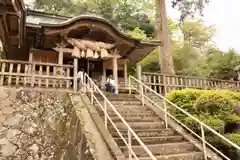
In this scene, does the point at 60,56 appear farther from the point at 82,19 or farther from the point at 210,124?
the point at 210,124

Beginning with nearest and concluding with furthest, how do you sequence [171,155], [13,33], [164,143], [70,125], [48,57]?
[171,155]
[164,143]
[70,125]
[13,33]
[48,57]

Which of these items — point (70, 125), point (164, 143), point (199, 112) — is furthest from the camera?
point (199, 112)

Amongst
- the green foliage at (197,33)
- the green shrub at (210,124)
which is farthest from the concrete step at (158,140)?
the green foliage at (197,33)

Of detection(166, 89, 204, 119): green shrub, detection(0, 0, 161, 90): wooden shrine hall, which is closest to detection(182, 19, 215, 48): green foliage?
detection(0, 0, 161, 90): wooden shrine hall

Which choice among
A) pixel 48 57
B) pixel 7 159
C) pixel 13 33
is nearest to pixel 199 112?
pixel 7 159

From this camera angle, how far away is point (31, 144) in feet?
18.4

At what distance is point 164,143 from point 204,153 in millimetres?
876

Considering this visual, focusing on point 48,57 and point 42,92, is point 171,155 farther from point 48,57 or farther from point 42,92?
point 48,57

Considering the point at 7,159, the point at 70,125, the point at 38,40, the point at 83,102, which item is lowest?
the point at 7,159

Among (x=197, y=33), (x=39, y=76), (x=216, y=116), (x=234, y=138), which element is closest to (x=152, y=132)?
(x=216, y=116)

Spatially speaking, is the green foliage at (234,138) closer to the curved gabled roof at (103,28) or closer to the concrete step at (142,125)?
the concrete step at (142,125)

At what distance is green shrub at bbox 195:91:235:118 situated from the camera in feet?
18.7

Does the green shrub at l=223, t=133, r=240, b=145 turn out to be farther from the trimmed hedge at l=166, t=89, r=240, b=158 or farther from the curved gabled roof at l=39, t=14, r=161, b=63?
the curved gabled roof at l=39, t=14, r=161, b=63

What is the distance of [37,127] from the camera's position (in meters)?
5.88
